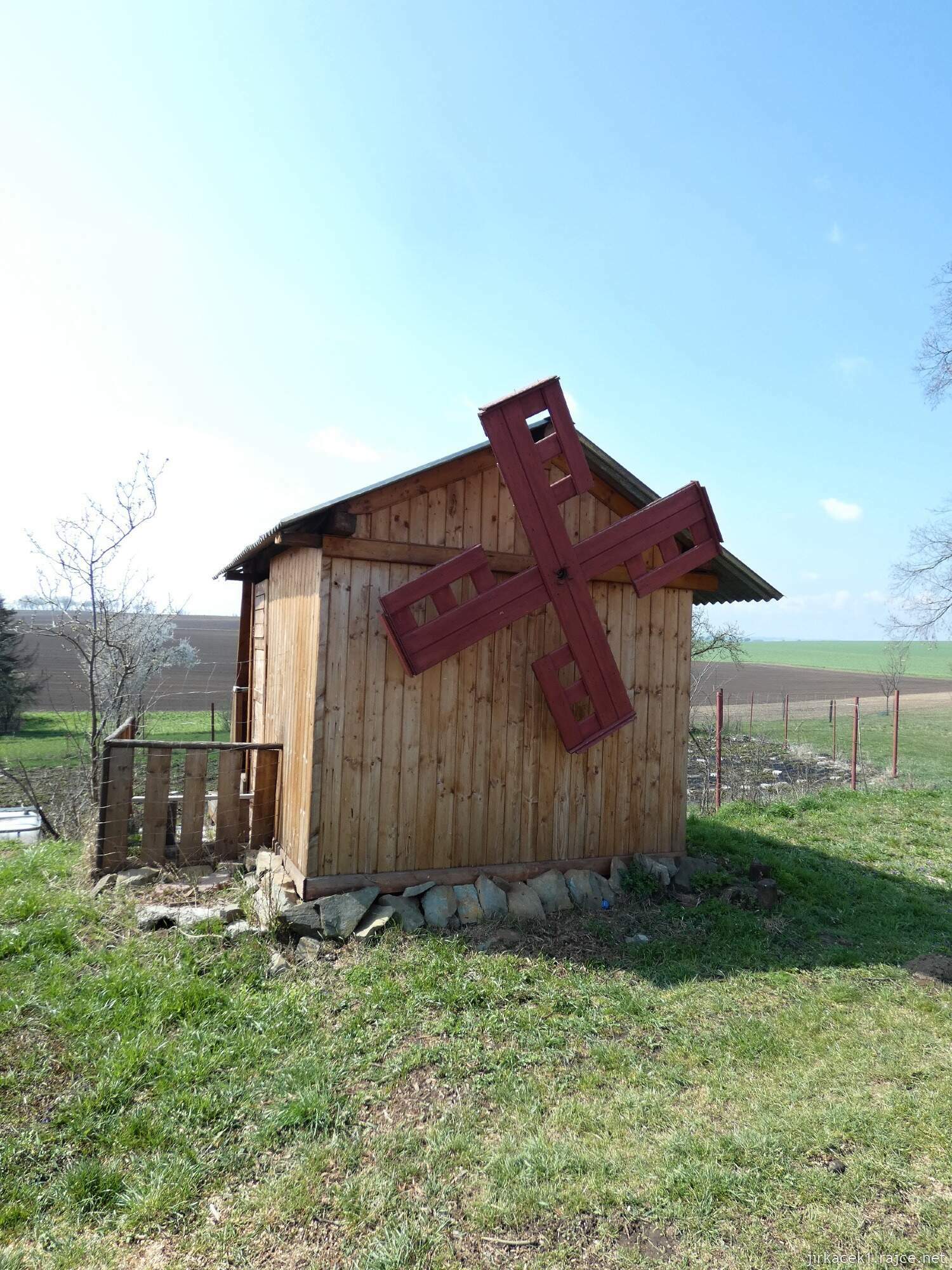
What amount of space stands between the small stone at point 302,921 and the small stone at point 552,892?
6.28 ft

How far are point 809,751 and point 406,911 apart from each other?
16.1 metres

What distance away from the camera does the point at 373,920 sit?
18.5 ft

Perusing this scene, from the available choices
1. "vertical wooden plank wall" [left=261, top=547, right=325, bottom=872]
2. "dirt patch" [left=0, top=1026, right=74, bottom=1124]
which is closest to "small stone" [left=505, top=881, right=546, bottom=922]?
"vertical wooden plank wall" [left=261, top=547, right=325, bottom=872]

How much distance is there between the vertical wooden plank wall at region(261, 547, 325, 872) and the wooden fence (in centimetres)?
22

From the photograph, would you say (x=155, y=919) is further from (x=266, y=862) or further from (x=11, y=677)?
(x=11, y=677)

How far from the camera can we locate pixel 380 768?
6086mm

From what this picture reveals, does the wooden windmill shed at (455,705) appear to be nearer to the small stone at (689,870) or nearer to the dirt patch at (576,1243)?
the small stone at (689,870)

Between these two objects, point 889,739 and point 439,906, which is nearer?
point 439,906

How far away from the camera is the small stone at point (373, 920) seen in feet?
18.1

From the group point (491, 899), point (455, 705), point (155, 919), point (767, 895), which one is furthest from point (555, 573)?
point (155, 919)

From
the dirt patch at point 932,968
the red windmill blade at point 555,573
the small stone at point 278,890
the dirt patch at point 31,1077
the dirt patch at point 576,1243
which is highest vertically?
the red windmill blade at point 555,573

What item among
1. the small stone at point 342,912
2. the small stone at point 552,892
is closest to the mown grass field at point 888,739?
the small stone at point 552,892

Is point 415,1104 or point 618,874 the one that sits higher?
point 618,874

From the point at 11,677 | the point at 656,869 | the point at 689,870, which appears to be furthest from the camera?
the point at 11,677
